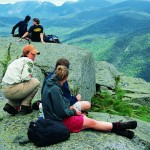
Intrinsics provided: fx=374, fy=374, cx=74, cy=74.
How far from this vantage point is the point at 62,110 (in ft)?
30.9

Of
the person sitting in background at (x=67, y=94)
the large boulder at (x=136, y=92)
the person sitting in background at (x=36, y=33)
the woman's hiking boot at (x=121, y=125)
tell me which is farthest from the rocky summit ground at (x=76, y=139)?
the person sitting in background at (x=36, y=33)

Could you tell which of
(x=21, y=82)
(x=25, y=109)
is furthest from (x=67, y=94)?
(x=25, y=109)

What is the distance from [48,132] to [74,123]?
0.85 m

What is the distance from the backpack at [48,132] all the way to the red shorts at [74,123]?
0.25 m

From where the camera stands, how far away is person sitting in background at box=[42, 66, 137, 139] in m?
9.39

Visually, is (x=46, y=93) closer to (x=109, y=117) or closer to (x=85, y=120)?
(x=85, y=120)

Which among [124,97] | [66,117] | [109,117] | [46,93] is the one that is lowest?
[124,97]

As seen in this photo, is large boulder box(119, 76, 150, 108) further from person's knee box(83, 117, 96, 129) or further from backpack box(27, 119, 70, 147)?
backpack box(27, 119, 70, 147)

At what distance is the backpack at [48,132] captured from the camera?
927 centimetres

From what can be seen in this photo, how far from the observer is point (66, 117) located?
962 centimetres

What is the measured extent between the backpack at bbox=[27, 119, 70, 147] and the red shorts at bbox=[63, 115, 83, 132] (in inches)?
9.9

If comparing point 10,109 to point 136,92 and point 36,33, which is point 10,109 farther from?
point 136,92

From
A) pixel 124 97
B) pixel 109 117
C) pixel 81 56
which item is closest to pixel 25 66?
pixel 109 117

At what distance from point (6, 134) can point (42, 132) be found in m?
1.75
